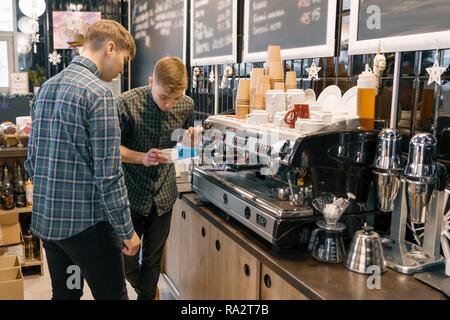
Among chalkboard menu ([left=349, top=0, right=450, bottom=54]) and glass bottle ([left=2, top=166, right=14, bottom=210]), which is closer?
chalkboard menu ([left=349, top=0, right=450, bottom=54])

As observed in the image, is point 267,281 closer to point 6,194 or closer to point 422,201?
point 422,201

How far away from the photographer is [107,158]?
5.35ft

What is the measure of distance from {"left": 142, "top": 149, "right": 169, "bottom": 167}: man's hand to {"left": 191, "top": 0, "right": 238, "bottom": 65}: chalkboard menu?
3.93ft

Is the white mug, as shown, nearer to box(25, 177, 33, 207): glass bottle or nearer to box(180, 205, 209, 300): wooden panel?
box(180, 205, 209, 300): wooden panel

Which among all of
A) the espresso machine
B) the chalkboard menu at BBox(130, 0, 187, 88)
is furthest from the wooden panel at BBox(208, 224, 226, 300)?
the chalkboard menu at BBox(130, 0, 187, 88)

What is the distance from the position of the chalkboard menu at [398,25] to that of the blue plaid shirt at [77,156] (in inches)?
42.4

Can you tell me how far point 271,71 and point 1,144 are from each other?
2.01 metres

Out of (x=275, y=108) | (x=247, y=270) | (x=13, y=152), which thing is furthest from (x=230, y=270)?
(x=13, y=152)

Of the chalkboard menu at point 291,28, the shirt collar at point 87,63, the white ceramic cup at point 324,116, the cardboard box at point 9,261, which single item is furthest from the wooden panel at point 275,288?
the cardboard box at point 9,261

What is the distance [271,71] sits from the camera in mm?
2164

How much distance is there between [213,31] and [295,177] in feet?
6.37

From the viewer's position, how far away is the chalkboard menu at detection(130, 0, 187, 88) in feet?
13.6

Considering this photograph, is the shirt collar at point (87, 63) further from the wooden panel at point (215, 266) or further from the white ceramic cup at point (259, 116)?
the wooden panel at point (215, 266)
